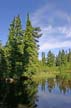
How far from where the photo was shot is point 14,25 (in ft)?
216

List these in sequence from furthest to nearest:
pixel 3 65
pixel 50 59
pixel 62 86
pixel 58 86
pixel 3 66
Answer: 1. pixel 50 59
2. pixel 3 66
3. pixel 3 65
4. pixel 58 86
5. pixel 62 86

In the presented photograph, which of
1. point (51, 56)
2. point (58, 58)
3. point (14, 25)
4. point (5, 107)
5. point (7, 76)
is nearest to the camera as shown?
point (5, 107)

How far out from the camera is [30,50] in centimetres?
6241

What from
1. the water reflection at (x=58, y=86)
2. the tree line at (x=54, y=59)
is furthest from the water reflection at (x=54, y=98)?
the tree line at (x=54, y=59)

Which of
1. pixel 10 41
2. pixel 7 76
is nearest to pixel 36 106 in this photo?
pixel 7 76

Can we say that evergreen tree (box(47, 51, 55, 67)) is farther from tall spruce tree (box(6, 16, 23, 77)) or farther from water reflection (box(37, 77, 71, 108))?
water reflection (box(37, 77, 71, 108))

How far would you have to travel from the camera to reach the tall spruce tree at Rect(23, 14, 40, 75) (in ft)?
201

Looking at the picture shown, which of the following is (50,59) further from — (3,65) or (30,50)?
(3,65)

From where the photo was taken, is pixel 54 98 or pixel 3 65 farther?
pixel 3 65

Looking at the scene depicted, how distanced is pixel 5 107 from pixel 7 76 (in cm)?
3596

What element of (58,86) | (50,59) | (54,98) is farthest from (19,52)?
(50,59)

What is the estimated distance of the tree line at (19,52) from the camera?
2370 inches

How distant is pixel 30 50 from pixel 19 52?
2.78 meters

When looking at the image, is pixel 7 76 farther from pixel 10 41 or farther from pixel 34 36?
pixel 34 36
